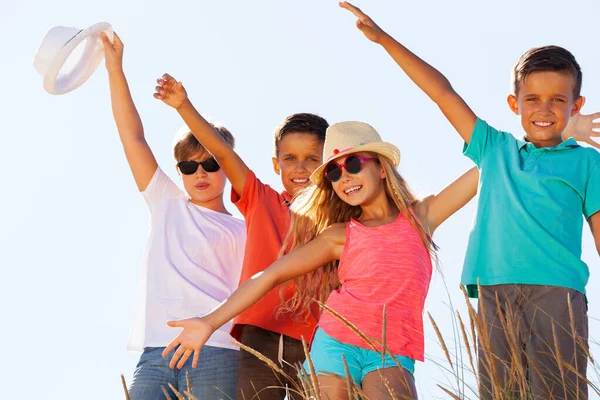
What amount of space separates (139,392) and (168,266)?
0.86 metres

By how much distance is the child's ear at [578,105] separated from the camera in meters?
4.96

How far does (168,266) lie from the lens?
18.1 feet

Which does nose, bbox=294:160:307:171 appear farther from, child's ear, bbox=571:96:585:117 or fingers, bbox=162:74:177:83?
child's ear, bbox=571:96:585:117

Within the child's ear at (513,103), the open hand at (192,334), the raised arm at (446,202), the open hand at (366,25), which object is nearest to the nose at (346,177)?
the raised arm at (446,202)

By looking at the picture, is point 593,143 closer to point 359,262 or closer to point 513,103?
point 513,103

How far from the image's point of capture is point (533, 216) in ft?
15.0

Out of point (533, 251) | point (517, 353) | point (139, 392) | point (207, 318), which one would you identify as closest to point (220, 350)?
point (139, 392)

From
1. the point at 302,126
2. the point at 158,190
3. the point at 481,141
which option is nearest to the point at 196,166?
the point at 158,190

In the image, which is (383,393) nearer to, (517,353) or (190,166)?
(517,353)

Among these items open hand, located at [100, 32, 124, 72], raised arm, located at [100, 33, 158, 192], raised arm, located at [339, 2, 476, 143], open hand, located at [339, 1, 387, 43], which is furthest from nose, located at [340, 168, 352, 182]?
open hand, located at [100, 32, 124, 72]

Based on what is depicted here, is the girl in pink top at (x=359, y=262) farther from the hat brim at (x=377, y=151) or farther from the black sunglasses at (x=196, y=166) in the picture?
the black sunglasses at (x=196, y=166)

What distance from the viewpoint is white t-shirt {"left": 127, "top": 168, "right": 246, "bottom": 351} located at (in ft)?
17.6

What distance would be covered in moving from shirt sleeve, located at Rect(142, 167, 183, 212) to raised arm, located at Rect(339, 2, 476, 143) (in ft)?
5.72

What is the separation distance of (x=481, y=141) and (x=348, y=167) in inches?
29.6
